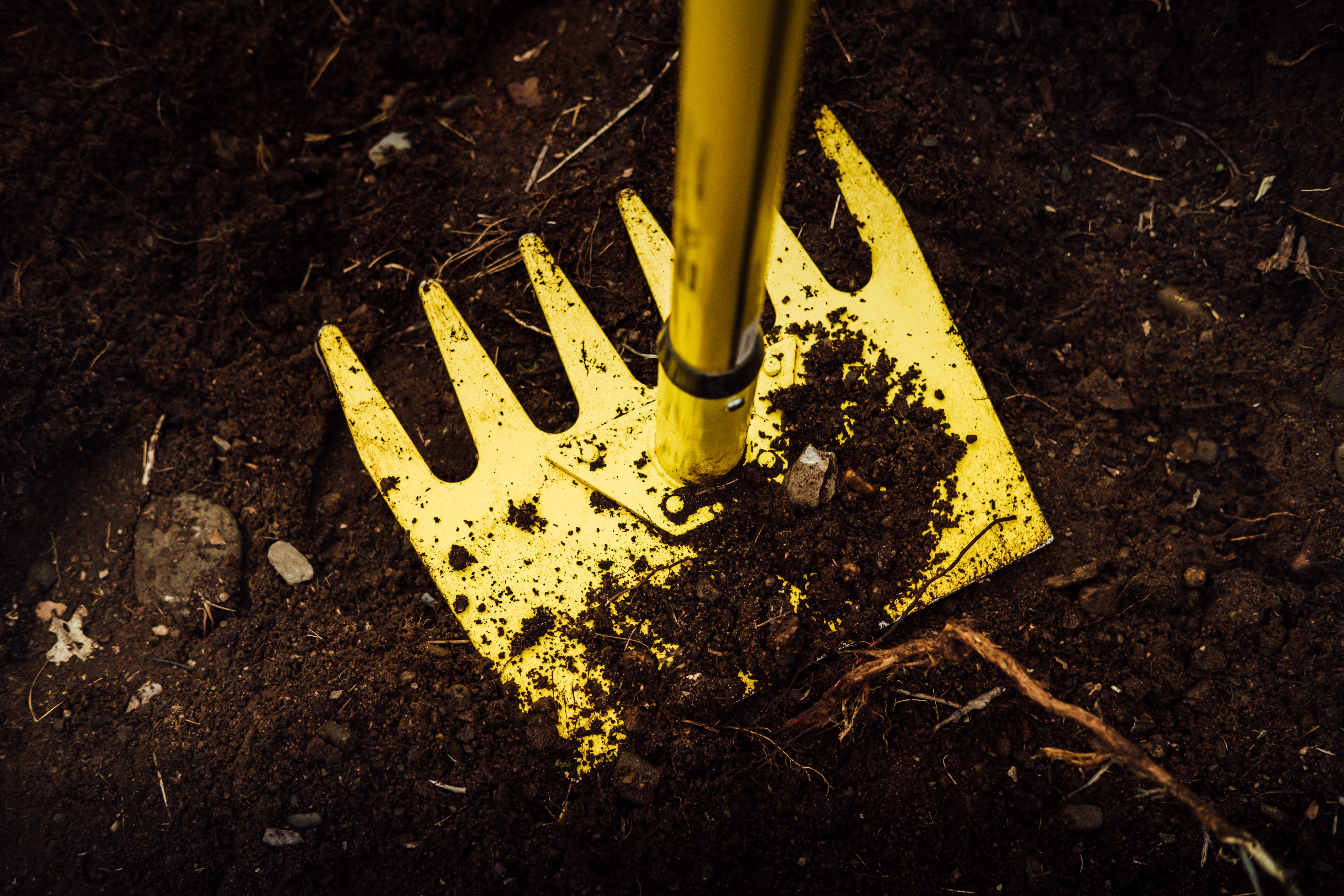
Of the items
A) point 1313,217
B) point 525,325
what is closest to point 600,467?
point 525,325

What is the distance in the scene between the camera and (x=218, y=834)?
5.10 ft

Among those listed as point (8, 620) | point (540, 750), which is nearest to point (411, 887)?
point (540, 750)

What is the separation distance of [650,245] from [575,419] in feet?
1.52

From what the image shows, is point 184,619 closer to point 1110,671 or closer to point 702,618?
point 702,618

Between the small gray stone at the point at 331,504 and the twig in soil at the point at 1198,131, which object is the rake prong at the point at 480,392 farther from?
the twig in soil at the point at 1198,131

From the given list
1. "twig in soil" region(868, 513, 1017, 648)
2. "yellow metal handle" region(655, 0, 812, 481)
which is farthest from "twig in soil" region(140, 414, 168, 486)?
"twig in soil" region(868, 513, 1017, 648)

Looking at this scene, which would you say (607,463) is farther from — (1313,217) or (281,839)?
(1313,217)

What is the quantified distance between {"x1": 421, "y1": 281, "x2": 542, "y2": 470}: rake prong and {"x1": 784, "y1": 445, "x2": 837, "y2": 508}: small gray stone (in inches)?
23.5

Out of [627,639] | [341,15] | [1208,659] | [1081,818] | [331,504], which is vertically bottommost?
[1081,818]

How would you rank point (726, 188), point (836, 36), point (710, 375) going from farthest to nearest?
point (836, 36)
point (710, 375)
point (726, 188)

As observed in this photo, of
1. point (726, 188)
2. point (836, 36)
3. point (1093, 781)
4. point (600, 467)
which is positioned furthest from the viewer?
point (836, 36)

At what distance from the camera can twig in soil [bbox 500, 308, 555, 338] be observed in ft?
5.94

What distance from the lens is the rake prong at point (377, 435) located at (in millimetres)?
1701

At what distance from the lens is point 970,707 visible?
59.2 inches
